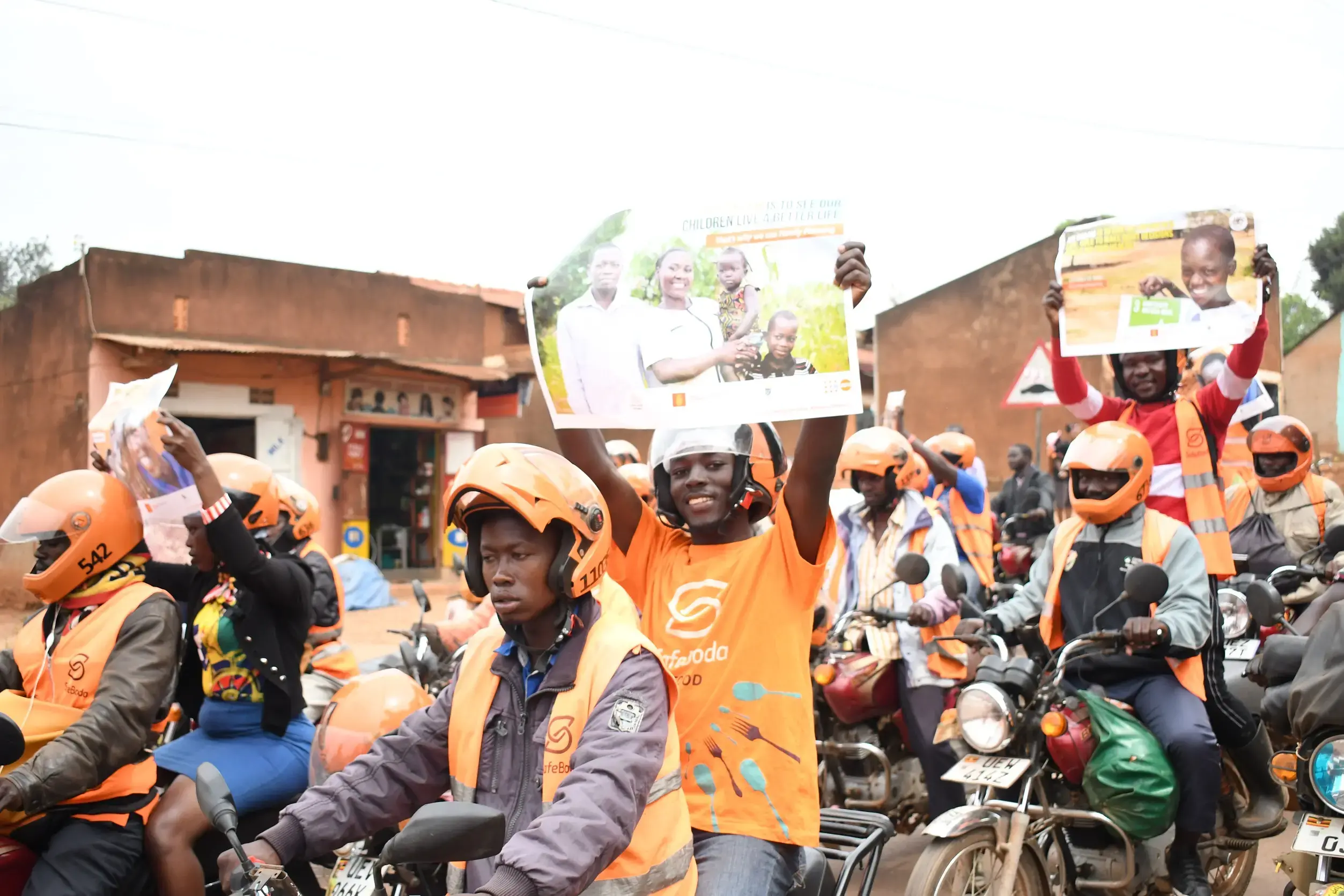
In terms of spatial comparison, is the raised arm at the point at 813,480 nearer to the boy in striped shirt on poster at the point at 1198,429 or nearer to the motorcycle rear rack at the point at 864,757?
the boy in striped shirt on poster at the point at 1198,429

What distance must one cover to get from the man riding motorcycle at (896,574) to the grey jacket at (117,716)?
334 centimetres

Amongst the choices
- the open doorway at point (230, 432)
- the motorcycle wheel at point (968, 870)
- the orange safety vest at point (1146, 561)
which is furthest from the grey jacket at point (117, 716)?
the open doorway at point (230, 432)

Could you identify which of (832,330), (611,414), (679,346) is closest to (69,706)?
(611,414)

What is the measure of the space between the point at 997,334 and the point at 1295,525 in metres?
14.3

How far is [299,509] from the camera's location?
21.6ft

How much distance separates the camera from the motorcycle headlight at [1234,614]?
620cm

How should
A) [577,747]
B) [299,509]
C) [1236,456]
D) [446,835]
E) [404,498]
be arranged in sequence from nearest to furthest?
[446,835]
[577,747]
[299,509]
[1236,456]
[404,498]

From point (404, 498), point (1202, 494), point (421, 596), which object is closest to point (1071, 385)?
point (1202, 494)

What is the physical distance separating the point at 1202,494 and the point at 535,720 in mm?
4375

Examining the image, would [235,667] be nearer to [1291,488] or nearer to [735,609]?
[735,609]

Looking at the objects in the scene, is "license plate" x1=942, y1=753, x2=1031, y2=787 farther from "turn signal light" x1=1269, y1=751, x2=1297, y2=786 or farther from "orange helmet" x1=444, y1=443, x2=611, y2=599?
"orange helmet" x1=444, y1=443, x2=611, y2=599

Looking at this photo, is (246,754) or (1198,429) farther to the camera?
(1198,429)

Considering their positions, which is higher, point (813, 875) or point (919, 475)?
point (919, 475)

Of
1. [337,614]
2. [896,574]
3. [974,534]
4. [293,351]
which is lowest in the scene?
[337,614]
